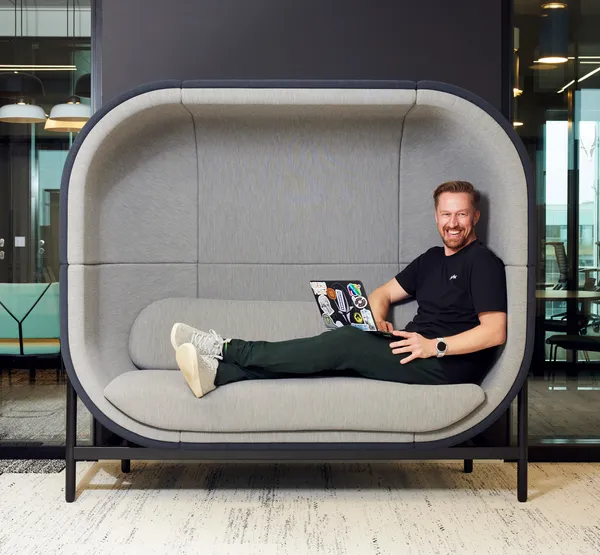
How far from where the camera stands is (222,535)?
8.93 feet

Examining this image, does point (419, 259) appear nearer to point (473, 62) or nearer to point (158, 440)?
point (473, 62)

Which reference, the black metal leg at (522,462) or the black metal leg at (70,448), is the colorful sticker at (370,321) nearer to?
the black metal leg at (522,462)

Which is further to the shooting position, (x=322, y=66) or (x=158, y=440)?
(x=322, y=66)

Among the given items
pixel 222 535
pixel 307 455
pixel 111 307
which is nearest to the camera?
pixel 222 535

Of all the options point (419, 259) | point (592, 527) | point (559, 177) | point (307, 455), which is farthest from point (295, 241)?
point (592, 527)

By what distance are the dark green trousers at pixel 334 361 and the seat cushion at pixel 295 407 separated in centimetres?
8

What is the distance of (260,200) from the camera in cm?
367

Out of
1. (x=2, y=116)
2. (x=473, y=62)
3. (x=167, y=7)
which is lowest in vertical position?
(x=2, y=116)

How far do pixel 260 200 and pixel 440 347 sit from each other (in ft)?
3.66

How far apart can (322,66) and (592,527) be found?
2.29 m

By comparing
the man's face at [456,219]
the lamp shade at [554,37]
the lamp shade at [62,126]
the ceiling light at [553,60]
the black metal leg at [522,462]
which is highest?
the lamp shade at [554,37]

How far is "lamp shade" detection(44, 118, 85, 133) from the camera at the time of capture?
381cm

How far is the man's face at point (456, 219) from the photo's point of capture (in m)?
3.29

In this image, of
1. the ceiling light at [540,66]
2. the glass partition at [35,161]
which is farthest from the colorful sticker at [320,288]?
the ceiling light at [540,66]
